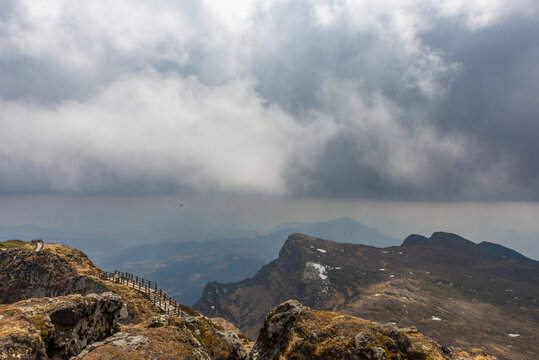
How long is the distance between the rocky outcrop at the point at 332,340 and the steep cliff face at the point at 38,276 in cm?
4097

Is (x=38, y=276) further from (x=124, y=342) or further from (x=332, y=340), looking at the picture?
(x=332, y=340)

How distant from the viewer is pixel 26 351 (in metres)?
13.9

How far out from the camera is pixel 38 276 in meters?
50.2

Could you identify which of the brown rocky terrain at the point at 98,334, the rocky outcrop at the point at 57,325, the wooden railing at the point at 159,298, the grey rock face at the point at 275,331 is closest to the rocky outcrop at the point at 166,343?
the brown rocky terrain at the point at 98,334

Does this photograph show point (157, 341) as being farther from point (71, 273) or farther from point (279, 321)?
point (71, 273)

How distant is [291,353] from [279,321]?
9.42ft

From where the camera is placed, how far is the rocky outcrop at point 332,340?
49.4 feet

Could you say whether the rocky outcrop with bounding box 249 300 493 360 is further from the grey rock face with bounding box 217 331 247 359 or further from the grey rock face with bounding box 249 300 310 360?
the grey rock face with bounding box 217 331 247 359

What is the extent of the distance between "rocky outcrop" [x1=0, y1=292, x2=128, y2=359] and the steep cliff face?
2828 centimetres

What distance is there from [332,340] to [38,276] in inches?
2477

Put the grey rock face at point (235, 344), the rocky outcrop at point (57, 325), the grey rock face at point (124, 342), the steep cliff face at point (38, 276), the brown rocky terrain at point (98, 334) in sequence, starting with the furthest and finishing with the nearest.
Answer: the steep cliff face at point (38, 276), the grey rock face at point (235, 344), the rocky outcrop at point (57, 325), the brown rocky terrain at point (98, 334), the grey rock face at point (124, 342)

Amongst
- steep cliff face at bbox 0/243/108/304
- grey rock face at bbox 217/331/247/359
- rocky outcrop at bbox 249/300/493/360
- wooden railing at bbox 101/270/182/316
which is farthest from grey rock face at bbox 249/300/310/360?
steep cliff face at bbox 0/243/108/304

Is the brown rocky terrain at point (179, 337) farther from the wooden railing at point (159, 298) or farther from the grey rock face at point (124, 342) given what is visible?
the wooden railing at point (159, 298)

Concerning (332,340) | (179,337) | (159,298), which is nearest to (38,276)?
(159,298)
